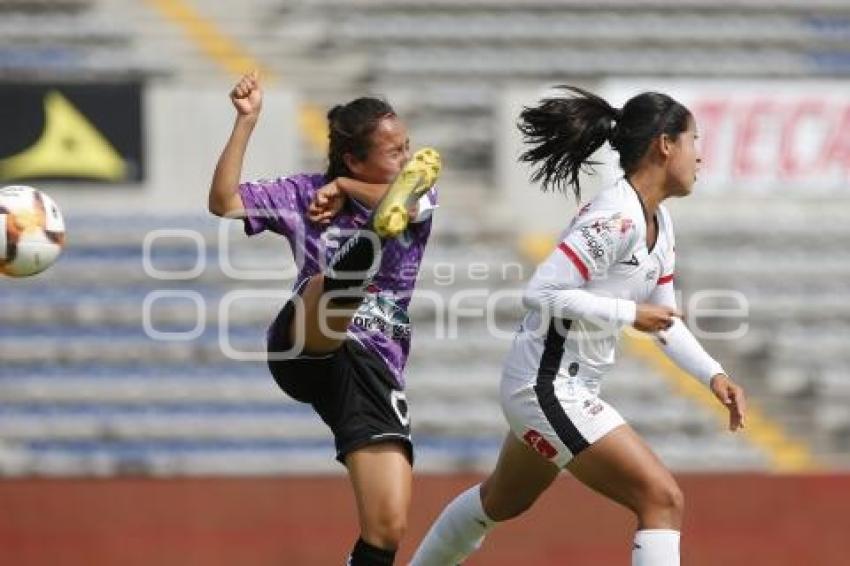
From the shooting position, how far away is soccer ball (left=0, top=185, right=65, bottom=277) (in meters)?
5.60

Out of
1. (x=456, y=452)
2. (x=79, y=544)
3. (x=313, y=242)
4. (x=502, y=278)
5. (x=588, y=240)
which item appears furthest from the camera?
(x=502, y=278)

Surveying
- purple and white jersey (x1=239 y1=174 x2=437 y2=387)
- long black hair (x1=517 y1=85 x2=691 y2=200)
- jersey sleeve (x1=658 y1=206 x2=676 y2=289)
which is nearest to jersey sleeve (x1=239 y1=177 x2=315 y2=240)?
purple and white jersey (x1=239 y1=174 x2=437 y2=387)

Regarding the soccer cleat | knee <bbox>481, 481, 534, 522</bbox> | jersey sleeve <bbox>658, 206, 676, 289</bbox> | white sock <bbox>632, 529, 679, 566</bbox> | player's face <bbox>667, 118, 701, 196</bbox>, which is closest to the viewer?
the soccer cleat

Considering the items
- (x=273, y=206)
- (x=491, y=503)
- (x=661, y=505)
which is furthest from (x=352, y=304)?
(x=661, y=505)

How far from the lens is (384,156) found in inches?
203

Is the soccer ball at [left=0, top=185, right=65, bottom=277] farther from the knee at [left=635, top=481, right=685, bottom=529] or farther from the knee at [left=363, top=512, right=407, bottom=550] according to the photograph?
the knee at [left=635, top=481, right=685, bottom=529]

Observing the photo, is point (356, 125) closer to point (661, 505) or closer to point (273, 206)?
point (273, 206)

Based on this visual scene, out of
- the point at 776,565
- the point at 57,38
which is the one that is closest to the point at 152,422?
the point at 57,38

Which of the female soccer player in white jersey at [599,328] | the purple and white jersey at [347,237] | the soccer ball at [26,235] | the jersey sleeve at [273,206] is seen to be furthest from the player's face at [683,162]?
the soccer ball at [26,235]

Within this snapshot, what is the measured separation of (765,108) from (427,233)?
640cm

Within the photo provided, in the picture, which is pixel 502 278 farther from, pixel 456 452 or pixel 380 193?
pixel 380 193

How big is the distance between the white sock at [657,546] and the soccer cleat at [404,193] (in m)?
1.12

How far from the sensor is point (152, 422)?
10.0 m

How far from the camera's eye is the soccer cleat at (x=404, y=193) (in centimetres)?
470
